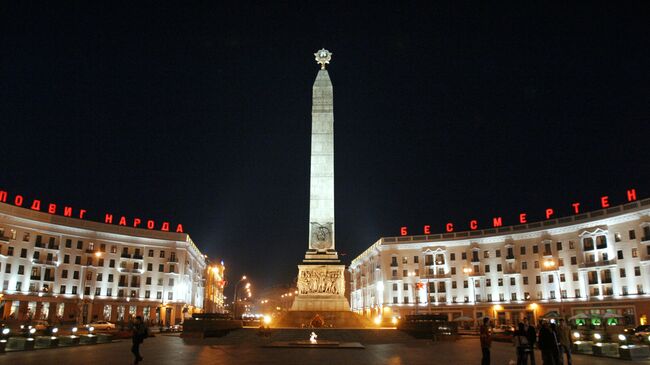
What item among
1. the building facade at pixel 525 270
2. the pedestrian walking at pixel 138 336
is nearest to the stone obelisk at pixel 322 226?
the pedestrian walking at pixel 138 336

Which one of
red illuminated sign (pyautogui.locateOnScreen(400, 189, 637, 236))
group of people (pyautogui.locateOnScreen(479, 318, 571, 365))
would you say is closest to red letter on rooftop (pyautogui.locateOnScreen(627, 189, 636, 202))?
red illuminated sign (pyautogui.locateOnScreen(400, 189, 637, 236))

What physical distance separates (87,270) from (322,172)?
3941 centimetres

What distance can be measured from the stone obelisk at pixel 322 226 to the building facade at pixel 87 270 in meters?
28.2

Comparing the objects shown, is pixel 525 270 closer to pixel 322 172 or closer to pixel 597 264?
pixel 597 264

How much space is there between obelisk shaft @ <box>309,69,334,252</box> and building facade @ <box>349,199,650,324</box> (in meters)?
23.6

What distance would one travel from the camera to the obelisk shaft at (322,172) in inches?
1665

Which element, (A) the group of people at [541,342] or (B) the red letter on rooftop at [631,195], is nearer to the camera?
(A) the group of people at [541,342]

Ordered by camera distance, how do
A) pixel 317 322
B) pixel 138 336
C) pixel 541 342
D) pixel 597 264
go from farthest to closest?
pixel 597 264 < pixel 317 322 < pixel 138 336 < pixel 541 342

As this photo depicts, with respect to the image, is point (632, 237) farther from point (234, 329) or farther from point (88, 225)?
point (88, 225)

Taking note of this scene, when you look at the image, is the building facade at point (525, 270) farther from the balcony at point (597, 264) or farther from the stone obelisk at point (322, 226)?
the stone obelisk at point (322, 226)

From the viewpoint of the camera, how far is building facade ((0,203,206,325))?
206ft

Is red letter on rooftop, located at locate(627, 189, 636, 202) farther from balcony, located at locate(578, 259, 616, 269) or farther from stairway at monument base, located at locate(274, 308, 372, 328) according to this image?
stairway at monument base, located at locate(274, 308, 372, 328)

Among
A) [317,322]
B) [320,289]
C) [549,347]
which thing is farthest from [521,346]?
[320,289]

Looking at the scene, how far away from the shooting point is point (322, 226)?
4253 cm
